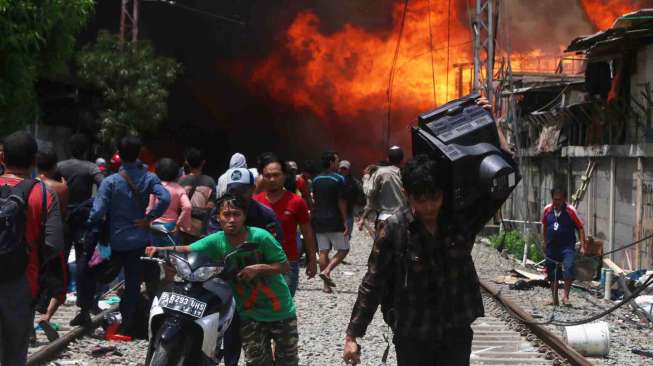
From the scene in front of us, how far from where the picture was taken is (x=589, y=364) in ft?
25.5

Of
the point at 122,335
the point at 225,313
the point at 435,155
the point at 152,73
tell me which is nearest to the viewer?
the point at 435,155

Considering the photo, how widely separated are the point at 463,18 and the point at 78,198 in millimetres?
25578

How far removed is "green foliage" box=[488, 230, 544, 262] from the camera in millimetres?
18666

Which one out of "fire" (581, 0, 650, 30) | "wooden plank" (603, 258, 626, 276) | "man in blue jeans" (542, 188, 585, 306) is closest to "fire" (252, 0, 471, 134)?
"fire" (581, 0, 650, 30)

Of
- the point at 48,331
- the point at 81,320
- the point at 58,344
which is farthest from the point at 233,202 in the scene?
the point at 81,320

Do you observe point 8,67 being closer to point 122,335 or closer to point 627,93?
point 122,335

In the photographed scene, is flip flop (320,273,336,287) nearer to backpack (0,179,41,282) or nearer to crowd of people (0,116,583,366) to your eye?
crowd of people (0,116,583,366)

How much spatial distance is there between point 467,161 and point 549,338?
5.49 m

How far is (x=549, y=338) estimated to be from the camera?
29.8ft

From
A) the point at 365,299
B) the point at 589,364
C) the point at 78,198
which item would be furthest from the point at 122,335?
the point at 365,299

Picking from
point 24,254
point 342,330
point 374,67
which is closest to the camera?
point 24,254

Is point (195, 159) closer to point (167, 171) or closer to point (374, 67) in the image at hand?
point (167, 171)

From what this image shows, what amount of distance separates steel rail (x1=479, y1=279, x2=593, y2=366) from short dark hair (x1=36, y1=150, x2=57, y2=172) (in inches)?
168

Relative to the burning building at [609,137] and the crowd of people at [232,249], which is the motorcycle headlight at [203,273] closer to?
the crowd of people at [232,249]
